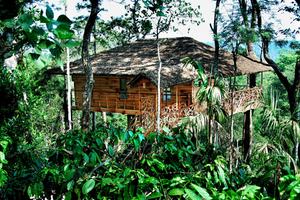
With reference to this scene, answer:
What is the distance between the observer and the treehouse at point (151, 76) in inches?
609

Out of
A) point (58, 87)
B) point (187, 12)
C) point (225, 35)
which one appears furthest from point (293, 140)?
point (58, 87)

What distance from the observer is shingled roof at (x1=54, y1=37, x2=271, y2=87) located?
51.1ft

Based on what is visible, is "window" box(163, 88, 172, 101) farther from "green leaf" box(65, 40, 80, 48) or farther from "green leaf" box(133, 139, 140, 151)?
"green leaf" box(65, 40, 80, 48)

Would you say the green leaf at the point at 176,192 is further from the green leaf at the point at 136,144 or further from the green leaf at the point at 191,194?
the green leaf at the point at 136,144

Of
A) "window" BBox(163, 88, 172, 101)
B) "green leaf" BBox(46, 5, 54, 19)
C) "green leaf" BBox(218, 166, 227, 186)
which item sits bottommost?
"green leaf" BBox(218, 166, 227, 186)

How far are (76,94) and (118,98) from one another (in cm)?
246

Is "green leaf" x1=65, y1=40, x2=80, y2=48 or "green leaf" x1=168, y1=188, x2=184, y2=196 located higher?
"green leaf" x1=65, y1=40, x2=80, y2=48

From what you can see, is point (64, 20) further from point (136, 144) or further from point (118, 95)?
point (118, 95)

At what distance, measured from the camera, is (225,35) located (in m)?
12.8

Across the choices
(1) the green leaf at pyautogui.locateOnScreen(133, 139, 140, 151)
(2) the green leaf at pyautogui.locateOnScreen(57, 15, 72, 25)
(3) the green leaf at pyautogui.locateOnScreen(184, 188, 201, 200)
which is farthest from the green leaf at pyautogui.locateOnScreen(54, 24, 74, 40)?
(1) the green leaf at pyautogui.locateOnScreen(133, 139, 140, 151)

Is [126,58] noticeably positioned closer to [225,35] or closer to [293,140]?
[225,35]

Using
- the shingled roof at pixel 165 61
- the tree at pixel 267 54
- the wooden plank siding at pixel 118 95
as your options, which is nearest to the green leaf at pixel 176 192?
the tree at pixel 267 54

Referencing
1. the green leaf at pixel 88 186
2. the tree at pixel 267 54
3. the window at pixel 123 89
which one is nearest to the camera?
the green leaf at pixel 88 186

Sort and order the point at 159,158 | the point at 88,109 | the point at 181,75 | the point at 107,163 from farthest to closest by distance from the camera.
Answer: the point at 181,75 → the point at 88,109 → the point at 159,158 → the point at 107,163
